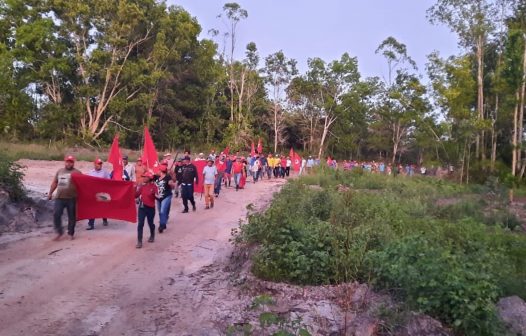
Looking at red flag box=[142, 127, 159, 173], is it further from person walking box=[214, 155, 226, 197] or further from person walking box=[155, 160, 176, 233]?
person walking box=[214, 155, 226, 197]

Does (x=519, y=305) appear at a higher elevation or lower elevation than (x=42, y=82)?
lower

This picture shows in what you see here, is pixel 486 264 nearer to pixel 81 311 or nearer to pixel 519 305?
pixel 519 305

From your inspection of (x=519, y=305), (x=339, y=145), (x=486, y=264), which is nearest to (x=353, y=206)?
(x=486, y=264)

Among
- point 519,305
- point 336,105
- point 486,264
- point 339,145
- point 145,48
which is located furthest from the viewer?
point 339,145

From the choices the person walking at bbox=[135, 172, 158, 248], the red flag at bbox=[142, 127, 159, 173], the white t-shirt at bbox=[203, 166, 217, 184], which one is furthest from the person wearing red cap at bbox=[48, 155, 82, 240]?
the white t-shirt at bbox=[203, 166, 217, 184]

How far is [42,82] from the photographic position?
37.6m

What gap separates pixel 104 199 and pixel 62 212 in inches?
45.1

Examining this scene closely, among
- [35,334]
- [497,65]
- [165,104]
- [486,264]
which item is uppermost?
[497,65]

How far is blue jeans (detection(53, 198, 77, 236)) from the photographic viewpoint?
988cm

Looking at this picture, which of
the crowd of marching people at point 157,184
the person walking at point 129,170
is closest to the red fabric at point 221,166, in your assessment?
the crowd of marching people at point 157,184

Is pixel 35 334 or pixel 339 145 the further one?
pixel 339 145

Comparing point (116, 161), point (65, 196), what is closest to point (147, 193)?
point (65, 196)

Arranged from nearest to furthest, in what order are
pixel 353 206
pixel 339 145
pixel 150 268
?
pixel 150 268, pixel 353 206, pixel 339 145

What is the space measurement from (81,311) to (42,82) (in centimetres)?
3606
